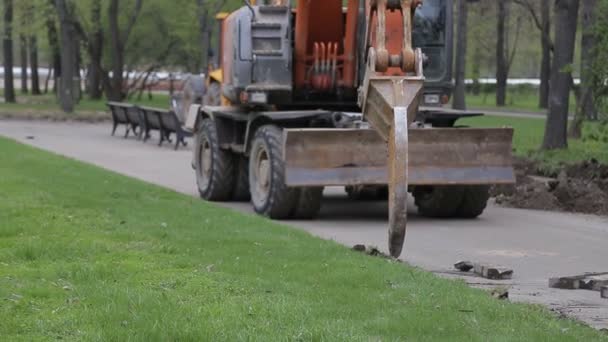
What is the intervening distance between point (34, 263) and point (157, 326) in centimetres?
282

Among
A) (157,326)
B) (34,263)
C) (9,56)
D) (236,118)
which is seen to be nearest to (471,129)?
(236,118)

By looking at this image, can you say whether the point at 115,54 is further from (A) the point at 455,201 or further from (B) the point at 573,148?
(A) the point at 455,201

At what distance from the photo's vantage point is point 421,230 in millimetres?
15477

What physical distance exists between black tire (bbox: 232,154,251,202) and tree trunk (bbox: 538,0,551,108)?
18234mm

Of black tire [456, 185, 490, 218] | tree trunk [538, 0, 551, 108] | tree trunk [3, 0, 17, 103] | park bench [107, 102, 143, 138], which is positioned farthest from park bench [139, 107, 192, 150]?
tree trunk [3, 0, 17, 103]

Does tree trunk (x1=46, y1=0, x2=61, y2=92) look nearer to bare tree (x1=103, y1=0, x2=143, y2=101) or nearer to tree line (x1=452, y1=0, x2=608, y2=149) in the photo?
bare tree (x1=103, y1=0, x2=143, y2=101)

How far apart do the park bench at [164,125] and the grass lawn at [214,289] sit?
55.2 feet

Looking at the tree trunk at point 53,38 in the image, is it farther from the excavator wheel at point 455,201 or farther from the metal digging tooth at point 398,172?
the metal digging tooth at point 398,172

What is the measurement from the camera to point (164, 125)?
105 feet

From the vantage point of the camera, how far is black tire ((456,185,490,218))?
16750 millimetres

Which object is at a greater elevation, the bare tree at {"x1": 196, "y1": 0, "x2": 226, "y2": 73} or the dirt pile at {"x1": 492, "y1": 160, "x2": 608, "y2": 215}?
the bare tree at {"x1": 196, "y1": 0, "x2": 226, "y2": 73}

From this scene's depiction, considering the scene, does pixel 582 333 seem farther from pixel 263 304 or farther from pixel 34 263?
pixel 34 263

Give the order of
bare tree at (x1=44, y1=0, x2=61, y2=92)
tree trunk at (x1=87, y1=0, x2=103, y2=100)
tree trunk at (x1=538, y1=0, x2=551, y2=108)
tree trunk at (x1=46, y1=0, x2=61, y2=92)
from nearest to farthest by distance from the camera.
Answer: tree trunk at (x1=538, y1=0, x2=551, y2=108)
bare tree at (x1=44, y1=0, x2=61, y2=92)
tree trunk at (x1=46, y1=0, x2=61, y2=92)
tree trunk at (x1=87, y1=0, x2=103, y2=100)

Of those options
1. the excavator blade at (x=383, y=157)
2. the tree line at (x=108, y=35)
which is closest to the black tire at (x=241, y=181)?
the excavator blade at (x=383, y=157)
